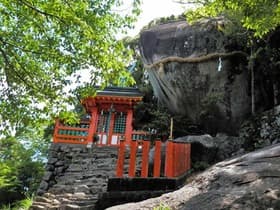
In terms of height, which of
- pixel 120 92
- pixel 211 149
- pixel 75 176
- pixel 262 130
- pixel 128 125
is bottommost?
pixel 75 176

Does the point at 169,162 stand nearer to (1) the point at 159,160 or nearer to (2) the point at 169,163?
(2) the point at 169,163

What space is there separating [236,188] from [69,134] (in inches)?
406

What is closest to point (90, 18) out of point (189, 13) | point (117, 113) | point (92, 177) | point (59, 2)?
point (59, 2)

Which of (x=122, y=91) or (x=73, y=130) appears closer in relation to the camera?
(x=73, y=130)

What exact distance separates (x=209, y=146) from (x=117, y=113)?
5.51 m

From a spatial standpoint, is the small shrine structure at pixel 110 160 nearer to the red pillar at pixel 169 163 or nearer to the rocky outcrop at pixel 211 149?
the red pillar at pixel 169 163

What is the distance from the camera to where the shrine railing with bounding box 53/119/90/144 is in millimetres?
12719

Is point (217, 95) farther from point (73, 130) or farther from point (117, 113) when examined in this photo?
point (73, 130)

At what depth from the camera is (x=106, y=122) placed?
14.0 metres

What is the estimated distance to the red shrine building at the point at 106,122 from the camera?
12906 mm

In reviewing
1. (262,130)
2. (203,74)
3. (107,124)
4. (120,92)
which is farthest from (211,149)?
(107,124)

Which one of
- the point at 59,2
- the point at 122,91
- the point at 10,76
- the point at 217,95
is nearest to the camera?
the point at 59,2

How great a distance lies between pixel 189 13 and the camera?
9.23 meters

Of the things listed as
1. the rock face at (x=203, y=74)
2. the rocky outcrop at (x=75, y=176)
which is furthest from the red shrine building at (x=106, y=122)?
the rock face at (x=203, y=74)
